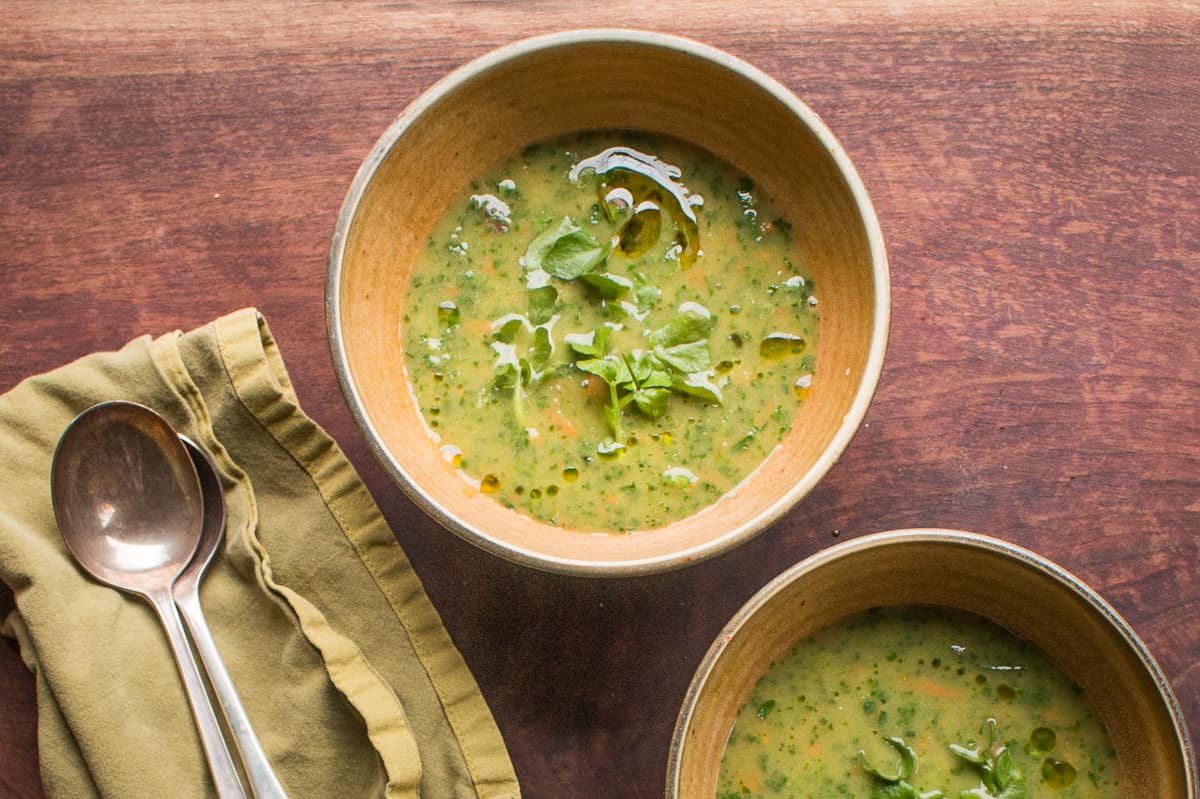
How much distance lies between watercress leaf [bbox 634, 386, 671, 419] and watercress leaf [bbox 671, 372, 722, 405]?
2 cm

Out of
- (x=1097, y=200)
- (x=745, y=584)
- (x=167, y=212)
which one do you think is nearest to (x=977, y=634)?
(x=745, y=584)

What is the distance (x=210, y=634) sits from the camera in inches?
62.4

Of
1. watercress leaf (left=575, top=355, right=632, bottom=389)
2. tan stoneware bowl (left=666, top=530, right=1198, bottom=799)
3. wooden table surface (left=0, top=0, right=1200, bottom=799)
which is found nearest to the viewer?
tan stoneware bowl (left=666, top=530, right=1198, bottom=799)

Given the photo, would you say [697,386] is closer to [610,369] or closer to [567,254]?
[610,369]

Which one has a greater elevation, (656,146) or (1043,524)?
(656,146)

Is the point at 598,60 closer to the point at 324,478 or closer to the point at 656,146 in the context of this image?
the point at 656,146

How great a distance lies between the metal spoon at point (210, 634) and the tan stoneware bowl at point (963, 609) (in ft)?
1.80

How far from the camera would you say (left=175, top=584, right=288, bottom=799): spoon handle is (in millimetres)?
1527

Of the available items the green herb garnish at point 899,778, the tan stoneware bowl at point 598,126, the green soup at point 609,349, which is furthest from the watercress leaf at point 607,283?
the green herb garnish at point 899,778

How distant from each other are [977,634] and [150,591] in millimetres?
1131

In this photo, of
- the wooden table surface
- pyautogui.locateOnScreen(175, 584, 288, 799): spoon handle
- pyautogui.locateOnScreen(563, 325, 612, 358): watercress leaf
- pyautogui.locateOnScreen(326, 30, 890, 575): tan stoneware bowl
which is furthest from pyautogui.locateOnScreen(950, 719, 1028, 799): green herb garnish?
pyautogui.locateOnScreen(175, 584, 288, 799): spoon handle

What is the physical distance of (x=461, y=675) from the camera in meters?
1.61

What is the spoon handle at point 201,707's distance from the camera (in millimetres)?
1538

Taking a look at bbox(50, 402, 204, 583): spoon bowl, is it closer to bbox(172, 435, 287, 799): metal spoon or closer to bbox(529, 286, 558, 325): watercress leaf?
bbox(172, 435, 287, 799): metal spoon
